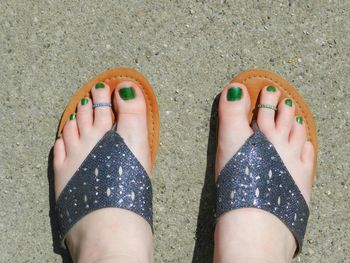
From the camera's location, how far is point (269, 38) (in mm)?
1739

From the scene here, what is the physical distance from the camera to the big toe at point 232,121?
170cm

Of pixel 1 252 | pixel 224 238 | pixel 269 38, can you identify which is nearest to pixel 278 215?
pixel 224 238

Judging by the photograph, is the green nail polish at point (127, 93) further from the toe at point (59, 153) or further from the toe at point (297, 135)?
the toe at point (297, 135)

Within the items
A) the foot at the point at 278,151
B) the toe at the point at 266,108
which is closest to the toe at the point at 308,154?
the foot at the point at 278,151

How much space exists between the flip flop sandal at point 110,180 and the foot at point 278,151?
0.21m

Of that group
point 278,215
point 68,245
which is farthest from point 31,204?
point 278,215

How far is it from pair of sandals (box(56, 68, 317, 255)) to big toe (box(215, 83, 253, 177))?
20 millimetres

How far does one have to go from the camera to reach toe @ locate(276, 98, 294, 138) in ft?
5.64

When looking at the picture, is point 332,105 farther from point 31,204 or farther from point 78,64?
point 31,204

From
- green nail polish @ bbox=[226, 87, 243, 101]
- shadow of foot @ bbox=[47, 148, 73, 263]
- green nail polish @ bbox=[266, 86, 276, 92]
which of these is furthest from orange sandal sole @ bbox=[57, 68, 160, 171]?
green nail polish @ bbox=[266, 86, 276, 92]

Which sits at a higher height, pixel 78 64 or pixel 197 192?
pixel 78 64

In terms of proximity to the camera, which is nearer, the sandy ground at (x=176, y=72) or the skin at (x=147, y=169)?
the skin at (x=147, y=169)

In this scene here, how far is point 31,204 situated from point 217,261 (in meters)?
0.56

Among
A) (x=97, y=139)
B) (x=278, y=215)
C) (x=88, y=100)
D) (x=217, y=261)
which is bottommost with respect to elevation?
(x=217, y=261)
